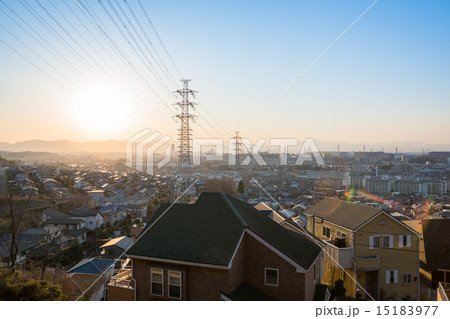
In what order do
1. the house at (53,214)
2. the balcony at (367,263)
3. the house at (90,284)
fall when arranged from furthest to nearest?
1. the house at (53,214)
2. the house at (90,284)
3. the balcony at (367,263)

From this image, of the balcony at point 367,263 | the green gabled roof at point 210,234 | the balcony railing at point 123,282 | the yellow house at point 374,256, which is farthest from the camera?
the yellow house at point 374,256

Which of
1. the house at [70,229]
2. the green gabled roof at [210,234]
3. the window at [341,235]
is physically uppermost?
the green gabled roof at [210,234]

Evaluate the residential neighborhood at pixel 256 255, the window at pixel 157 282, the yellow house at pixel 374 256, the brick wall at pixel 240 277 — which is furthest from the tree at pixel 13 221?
the yellow house at pixel 374 256

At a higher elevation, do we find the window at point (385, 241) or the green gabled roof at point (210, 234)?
the green gabled roof at point (210, 234)

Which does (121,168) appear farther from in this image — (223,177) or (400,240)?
(400,240)

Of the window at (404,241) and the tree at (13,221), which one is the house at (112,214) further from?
the window at (404,241)

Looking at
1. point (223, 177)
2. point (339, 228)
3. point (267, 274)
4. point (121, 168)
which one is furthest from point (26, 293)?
point (121, 168)

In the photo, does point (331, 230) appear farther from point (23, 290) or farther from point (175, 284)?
point (23, 290)
